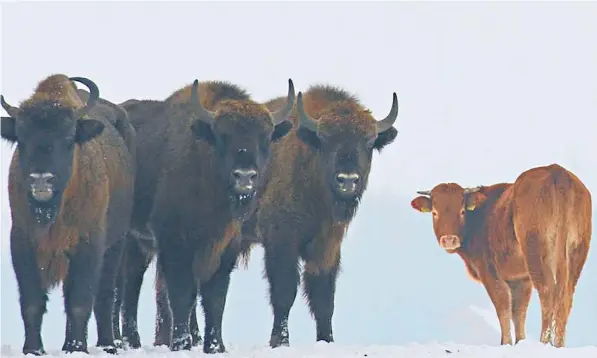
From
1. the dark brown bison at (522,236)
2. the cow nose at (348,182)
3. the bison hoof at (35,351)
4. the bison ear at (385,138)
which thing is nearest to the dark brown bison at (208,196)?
the cow nose at (348,182)

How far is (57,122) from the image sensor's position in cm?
1573

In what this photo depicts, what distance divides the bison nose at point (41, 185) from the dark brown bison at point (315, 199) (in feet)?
11.2

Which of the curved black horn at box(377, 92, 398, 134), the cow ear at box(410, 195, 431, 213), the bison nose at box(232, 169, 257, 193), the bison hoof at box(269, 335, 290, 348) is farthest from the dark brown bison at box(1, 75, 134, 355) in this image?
the cow ear at box(410, 195, 431, 213)

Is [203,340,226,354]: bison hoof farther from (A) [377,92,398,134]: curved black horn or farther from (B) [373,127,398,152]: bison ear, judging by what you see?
(A) [377,92,398,134]: curved black horn

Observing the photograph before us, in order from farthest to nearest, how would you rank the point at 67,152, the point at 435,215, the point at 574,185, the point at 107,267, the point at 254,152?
the point at 435,215 < the point at 574,185 < the point at 107,267 < the point at 254,152 < the point at 67,152

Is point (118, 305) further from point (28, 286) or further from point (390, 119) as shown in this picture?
point (390, 119)

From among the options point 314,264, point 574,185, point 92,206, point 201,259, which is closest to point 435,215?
point 574,185

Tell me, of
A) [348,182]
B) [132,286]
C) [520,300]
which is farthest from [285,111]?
[520,300]

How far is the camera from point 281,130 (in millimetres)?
17719

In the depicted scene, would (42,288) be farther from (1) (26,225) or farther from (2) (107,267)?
(2) (107,267)

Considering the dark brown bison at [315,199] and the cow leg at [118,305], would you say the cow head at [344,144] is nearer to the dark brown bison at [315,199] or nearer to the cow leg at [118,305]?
the dark brown bison at [315,199]

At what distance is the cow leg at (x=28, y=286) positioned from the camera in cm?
1579

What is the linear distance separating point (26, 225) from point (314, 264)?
3.93 metres

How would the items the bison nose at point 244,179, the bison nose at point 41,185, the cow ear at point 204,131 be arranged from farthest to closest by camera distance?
1. the cow ear at point 204,131
2. the bison nose at point 244,179
3. the bison nose at point 41,185
